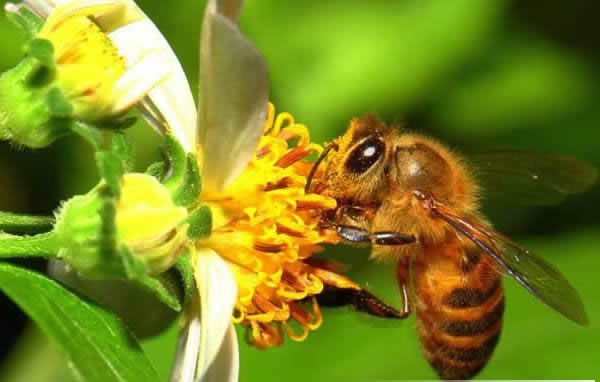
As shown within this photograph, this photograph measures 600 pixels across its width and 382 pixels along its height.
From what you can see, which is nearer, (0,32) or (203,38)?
(203,38)

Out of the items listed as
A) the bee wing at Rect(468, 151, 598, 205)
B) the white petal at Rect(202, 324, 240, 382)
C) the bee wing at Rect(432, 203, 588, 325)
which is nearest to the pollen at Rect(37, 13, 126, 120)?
the white petal at Rect(202, 324, 240, 382)

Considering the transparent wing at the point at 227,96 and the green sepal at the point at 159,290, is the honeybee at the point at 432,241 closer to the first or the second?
the transparent wing at the point at 227,96

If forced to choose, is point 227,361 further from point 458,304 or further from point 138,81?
point 458,304

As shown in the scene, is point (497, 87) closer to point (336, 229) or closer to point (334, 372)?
point (334, 372)

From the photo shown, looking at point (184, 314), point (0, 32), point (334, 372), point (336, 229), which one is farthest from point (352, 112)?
point (184, 314)

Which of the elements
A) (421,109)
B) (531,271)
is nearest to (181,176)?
(531,271)

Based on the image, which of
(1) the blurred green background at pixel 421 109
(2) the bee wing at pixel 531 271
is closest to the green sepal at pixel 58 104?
(2) the bee wing at pixel 531 271
